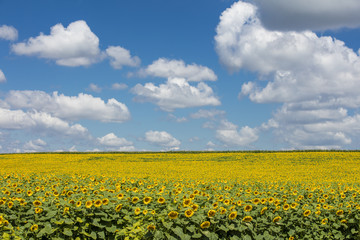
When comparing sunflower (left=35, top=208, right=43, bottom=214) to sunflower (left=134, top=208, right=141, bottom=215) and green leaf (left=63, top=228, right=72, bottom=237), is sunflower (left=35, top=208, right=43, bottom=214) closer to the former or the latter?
green leaf (left=63, top=228, right=72, bottom=237)

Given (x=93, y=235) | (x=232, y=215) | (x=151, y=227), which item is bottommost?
(x=93, y=235)

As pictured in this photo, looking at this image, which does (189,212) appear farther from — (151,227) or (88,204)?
(88,204)

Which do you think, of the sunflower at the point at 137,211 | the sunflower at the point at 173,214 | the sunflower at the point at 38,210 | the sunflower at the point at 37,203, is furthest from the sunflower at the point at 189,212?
the sunflower at the point at 37,203

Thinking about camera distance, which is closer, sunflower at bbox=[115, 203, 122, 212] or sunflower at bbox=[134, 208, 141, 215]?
sunflower at bbox=[134, 208, 141, 215]

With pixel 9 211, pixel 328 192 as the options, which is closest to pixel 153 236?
pixel 9 211

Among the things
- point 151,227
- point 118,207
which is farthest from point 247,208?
point 118,207

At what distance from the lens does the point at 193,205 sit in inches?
266

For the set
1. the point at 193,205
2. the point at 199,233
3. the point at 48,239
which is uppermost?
the point at 193,205

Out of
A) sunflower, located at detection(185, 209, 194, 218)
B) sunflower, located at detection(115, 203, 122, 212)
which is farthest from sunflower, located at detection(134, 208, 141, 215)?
sunflower, located at detection(185, 209, 194, 218)

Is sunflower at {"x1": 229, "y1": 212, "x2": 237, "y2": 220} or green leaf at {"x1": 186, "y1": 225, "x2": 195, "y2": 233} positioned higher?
sunflower at {"x1": 229, "y1": 212, "x2": 237, "y2": 220}

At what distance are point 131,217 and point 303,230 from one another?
13.3 ft

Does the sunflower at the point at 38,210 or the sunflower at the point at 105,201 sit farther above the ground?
the sunflower at the point at 105,201

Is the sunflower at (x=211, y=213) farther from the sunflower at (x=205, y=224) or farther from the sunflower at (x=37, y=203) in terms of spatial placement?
the sunflower at (x=37, y=203)

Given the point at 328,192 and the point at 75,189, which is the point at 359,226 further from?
the point at 75,189
